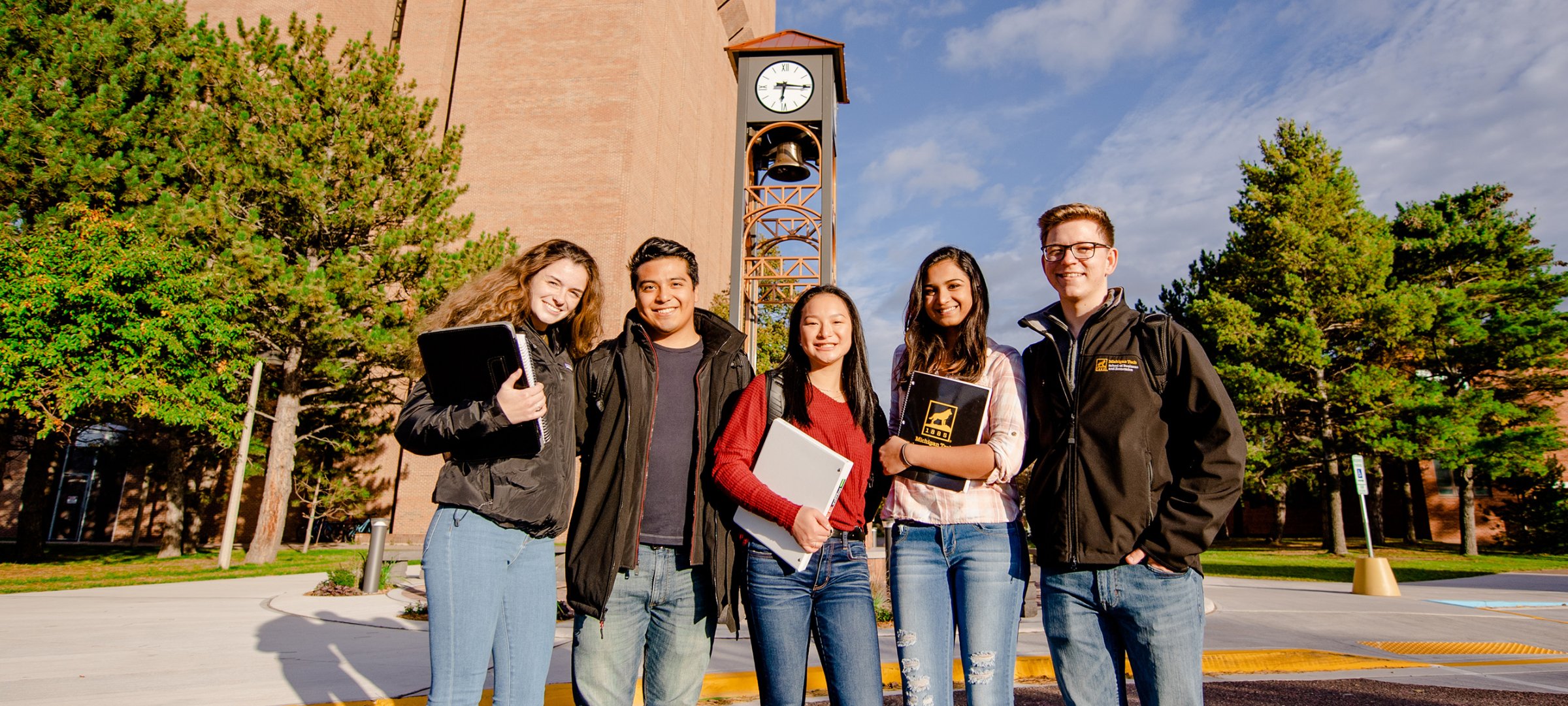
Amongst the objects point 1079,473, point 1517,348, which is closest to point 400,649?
point 1079,473

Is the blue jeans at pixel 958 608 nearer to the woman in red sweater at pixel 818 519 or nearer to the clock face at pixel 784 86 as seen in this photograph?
the woman in red sweater at pixel 818 519

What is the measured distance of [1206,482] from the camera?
2357mm

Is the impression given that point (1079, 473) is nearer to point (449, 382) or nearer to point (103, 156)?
point (449, 382)

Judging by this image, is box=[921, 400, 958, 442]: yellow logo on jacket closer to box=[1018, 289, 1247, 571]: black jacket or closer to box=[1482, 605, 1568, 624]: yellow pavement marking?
box=[1018, 289, 1247, 571]: black jacket

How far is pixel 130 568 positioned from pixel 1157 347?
67.5ft

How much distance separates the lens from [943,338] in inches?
114

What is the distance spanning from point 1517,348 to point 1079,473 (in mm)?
31332

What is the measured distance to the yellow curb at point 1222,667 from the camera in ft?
16.4

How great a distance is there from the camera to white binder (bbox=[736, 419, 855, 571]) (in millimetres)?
2443

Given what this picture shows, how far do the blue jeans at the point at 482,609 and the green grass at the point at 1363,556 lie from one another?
17.6 m

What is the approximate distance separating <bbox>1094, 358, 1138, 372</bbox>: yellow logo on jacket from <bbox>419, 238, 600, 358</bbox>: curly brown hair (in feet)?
5.63

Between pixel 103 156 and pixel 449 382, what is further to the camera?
pixel 103 156

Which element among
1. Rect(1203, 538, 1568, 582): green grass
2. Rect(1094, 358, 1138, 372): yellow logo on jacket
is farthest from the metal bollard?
Rect(1203, 538, 1568, 582): green grass

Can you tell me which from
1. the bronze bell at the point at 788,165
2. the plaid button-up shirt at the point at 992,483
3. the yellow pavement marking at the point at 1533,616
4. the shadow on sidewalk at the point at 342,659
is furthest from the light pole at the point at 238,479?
the yellow pavement marking at the point at 1533,616
